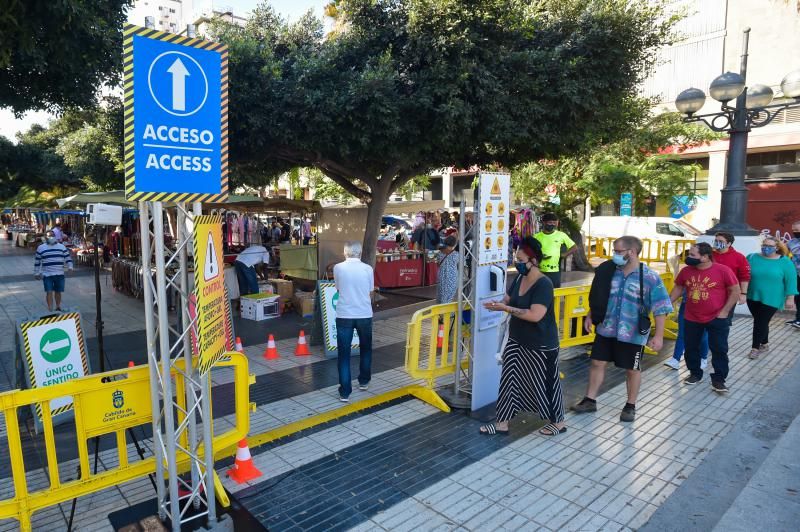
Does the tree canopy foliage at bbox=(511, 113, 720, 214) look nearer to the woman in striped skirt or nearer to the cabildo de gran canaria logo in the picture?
the woman in striped skirt

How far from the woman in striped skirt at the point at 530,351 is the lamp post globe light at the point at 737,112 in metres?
6.17

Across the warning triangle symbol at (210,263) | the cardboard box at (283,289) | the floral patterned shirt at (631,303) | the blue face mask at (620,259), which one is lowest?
the cardboard box at (283,289)

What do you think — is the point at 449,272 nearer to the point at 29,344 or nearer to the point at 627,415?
the point at 627,415

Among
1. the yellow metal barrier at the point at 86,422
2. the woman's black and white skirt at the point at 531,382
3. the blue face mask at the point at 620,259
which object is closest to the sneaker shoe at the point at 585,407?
the woman's black and white skirt at the point at 531,382

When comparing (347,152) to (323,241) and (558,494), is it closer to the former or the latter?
(323,241)

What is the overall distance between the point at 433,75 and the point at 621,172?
8.39 metres

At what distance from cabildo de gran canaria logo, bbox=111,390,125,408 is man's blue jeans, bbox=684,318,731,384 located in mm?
5845

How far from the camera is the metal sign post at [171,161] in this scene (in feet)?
9.37

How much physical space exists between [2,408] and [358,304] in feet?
10.5

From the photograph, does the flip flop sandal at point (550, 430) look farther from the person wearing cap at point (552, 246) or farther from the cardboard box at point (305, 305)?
the cardboard box at point (305, 305)

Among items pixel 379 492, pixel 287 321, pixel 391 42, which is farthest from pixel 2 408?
pixel 391 42

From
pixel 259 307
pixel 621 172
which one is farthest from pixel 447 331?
pixel 621 172

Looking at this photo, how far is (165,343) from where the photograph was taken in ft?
10.2

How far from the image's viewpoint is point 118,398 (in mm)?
3461
